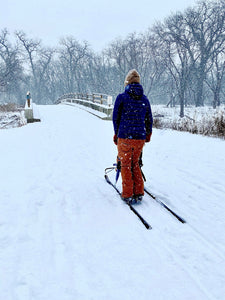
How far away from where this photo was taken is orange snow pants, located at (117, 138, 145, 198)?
140 inches

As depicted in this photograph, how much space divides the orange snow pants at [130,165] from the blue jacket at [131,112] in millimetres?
113

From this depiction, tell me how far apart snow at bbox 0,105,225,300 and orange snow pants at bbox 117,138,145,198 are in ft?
0.89

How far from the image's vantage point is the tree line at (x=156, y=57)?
86.2 ft

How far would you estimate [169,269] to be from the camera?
7.33 ft

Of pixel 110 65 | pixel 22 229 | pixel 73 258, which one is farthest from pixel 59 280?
pixel 110 65

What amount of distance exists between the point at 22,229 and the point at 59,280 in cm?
104

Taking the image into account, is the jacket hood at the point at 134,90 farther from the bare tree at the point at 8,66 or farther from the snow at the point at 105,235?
the bare tree at the point at 8,66

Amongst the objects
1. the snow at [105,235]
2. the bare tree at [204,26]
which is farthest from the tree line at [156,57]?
the snow at [105,235]

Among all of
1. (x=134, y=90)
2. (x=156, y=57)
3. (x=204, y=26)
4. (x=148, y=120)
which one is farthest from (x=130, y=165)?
(x=156, y=57)

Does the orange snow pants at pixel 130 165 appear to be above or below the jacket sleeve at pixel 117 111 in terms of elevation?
below

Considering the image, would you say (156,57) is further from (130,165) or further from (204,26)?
(130,165)

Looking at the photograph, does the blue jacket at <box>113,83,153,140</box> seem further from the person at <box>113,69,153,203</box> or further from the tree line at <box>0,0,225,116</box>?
the tree line at <box>0,0,225,116</box>

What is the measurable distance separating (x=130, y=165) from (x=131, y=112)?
85 cm

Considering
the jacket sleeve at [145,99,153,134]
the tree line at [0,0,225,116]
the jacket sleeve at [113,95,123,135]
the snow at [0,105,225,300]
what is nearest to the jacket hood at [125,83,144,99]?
the jacket sleeve at [113,95,123,135]
